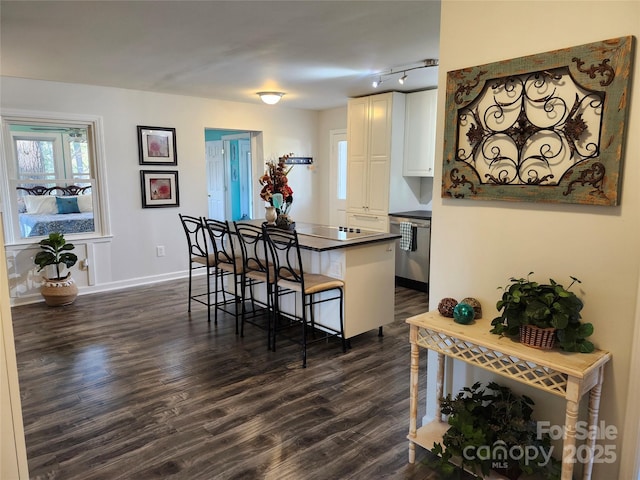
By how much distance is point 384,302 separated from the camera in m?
3.77

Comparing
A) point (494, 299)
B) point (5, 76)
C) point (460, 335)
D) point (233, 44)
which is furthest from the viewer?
point (5, 76)

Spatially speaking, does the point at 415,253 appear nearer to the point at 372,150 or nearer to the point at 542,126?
the point at 372,150

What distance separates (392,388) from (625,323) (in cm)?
163

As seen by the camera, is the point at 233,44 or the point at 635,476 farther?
the point at 233,44

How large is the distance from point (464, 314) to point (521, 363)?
321 millimetres

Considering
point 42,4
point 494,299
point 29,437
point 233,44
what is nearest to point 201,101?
point 233,44

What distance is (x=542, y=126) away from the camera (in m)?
1.77

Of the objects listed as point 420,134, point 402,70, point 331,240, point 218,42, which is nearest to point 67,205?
point 218,42

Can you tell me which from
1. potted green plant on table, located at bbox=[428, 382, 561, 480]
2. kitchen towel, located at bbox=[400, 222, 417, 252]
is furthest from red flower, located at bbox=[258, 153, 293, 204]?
potted green plant on table, located at bbox=[428, 382, 561, 480]

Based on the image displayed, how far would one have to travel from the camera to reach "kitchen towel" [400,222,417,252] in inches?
209

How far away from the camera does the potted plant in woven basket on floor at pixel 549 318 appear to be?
5.30ft

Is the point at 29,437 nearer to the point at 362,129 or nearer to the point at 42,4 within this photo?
the point at 42,4

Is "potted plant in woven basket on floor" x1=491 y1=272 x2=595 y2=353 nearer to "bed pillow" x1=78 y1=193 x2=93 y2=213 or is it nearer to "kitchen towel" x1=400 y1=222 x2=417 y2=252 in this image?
"kitchen towel" x1=400 y1=222 x2=417 y2=252

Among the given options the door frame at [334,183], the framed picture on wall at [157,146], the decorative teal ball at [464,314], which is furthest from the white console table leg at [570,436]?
the door frame at [334,183]
